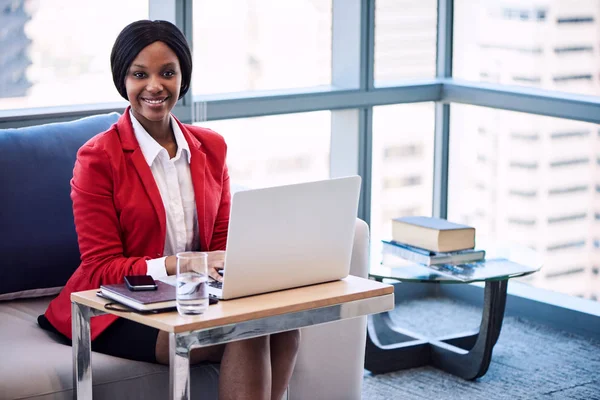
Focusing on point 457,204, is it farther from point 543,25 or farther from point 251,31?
point 251,31

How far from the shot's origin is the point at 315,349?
292 centimetres

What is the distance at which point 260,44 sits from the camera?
4047 mm

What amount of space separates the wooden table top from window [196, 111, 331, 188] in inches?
69.5

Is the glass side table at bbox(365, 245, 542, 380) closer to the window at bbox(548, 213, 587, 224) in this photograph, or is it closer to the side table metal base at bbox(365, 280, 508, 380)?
the side table metal base at bbox(365, 280, 508, 380)

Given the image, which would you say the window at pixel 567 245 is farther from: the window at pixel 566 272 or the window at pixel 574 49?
the window at pixel 574 49

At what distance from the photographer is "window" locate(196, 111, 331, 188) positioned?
4.09 meters

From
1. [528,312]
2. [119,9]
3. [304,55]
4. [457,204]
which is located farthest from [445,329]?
[119,9]

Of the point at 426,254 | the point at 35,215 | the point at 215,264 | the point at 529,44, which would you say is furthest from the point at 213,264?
the point at 529,44

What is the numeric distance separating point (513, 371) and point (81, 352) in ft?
5.95

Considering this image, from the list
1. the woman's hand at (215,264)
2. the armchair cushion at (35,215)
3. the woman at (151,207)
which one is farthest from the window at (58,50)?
the woman's hand at (215,264)

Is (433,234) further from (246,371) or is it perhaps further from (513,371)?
(246,371)

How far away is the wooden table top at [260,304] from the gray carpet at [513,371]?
118 cm

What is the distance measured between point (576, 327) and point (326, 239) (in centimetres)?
208

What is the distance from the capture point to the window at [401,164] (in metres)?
4.43
